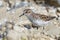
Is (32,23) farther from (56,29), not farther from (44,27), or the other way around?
(56,29)

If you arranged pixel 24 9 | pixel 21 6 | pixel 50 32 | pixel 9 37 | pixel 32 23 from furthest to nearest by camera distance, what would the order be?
pixel 21 6
pixel 24 9
pixel 32 23
pixel 50 32
pixel 9 37

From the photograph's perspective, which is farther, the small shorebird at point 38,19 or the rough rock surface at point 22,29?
the small shorebird at point 38,19

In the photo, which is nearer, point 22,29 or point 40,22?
point 22,29

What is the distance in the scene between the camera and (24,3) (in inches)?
80.0

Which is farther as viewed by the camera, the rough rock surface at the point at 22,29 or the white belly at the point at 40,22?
the white belly at the point at 40,22

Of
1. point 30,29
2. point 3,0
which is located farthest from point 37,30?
point 3,0

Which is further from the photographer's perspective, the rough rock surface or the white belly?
the white belly

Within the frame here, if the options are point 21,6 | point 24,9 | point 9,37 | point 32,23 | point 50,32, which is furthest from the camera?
point 21,6

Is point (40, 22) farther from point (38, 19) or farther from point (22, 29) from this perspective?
point (22, 29)

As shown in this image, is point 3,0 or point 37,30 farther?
point 3,0

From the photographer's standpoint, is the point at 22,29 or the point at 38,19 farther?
the point at 38,19

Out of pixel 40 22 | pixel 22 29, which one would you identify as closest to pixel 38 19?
pixel 40 22

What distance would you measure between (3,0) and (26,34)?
82 centimetres

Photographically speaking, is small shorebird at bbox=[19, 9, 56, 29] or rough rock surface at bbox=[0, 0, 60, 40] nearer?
rough rock surface at bbox=[0, 0, 60, 40]
